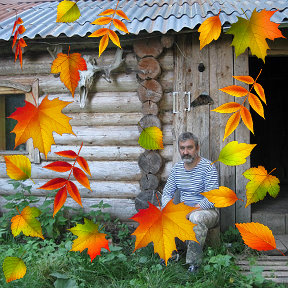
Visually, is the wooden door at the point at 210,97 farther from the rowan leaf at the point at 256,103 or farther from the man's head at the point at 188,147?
the rowan leaf at the point at 256,103

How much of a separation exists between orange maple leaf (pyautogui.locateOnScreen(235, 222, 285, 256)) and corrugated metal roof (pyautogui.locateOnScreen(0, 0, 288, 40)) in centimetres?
330

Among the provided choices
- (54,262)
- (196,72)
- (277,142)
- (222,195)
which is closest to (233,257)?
(54,262)

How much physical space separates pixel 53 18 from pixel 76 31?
0.96m

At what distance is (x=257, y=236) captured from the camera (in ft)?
3.72

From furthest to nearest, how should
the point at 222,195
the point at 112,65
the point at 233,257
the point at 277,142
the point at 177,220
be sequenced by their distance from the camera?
the point at 277,142, the point at 112,65, the point at 233,257, the point at 222,195, the point at 177,220

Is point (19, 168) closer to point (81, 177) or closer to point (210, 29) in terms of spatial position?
point (81, 177)

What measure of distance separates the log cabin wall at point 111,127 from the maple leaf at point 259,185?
3.18 m

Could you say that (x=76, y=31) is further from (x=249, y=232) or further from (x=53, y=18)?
(x=249, y=232)

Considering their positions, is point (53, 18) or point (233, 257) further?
point (53, 18)

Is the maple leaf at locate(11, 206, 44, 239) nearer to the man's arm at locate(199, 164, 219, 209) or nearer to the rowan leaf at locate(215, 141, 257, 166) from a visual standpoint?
the rowan leaf at locate(215, 141, 257, 166)

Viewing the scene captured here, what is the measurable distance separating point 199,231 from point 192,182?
2.11ft

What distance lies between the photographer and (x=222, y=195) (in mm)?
1279

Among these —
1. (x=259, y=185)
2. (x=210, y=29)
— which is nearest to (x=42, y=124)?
(x=210, y=29)

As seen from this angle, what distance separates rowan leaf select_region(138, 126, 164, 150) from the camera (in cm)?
119
